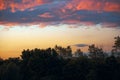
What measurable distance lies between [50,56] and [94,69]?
40.8 ft

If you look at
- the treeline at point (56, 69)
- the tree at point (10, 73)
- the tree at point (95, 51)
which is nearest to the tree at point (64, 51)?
the tree at point (95, 51)

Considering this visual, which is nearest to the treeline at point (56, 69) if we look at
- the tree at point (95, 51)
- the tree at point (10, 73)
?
the tree at point (10, 73)

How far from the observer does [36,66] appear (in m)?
67.9

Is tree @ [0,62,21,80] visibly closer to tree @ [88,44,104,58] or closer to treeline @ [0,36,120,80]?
treeline @ [0,36,120,80]

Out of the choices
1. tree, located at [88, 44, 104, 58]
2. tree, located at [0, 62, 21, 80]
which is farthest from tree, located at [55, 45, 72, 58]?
tree, located at [0, 62, 21, 80]

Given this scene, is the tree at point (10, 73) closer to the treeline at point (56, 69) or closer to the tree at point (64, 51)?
the treeline at point (56, 69)

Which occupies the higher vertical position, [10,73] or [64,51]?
[64,51]

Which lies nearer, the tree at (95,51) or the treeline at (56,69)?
the treeline at (56,69)

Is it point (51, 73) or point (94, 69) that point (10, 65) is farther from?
point (94, 69)

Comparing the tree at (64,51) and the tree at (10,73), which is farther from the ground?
the tree at (64,51)

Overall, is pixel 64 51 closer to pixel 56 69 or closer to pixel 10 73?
pixel 56 69

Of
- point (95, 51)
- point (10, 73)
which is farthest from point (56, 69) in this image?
point (95, 51)

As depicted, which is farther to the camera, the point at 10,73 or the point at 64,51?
the point at 64,51

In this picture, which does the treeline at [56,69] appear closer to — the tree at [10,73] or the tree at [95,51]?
the tree at [10,73]
